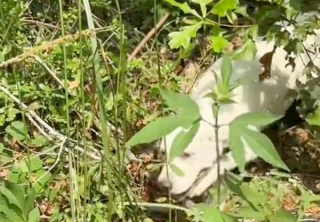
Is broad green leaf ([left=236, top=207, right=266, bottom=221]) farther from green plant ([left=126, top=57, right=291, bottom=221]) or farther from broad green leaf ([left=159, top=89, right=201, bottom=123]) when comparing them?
broad green leaf ([left=159, top=89, right=201, bottom=123])

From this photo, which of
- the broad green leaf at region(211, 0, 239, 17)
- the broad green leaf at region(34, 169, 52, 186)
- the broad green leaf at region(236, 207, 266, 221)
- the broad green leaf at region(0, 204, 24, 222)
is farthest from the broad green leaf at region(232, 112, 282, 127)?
the broad green leaf at region(34, 169, 52, 186)

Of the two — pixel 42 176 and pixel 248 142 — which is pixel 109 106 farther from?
pixel 248 142

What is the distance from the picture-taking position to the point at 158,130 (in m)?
1.47

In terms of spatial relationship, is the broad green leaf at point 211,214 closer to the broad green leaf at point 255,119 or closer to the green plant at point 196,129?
the green plant at point 196,129

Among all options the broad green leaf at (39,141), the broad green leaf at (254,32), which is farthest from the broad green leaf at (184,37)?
the broad green leaf at (39,141)

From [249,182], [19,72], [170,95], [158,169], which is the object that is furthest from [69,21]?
[170,95]

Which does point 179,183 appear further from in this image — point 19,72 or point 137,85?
point 19,72

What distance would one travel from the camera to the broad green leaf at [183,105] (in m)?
1.48

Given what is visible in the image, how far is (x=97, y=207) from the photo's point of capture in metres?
2.14

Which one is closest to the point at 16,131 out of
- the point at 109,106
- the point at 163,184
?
the point at 109,106

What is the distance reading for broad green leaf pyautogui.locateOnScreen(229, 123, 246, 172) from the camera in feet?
4.69

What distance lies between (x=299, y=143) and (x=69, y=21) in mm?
913

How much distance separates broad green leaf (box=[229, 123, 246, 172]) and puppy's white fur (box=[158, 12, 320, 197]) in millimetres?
734

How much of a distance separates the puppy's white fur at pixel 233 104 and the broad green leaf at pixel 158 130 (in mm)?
703
